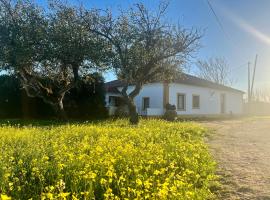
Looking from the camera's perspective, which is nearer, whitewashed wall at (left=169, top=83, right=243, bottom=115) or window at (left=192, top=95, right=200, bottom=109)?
whitewashed wall at (left=169, top=83, right=243, bottom=115)

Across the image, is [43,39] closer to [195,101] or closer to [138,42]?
[138,42]

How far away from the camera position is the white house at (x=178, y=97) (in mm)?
34031

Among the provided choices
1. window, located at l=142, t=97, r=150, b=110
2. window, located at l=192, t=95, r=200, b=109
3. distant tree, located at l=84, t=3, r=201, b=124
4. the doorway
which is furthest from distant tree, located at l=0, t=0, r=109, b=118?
the doorway

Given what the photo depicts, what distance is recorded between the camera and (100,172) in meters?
7.10

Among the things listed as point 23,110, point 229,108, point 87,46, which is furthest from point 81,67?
point 229,108

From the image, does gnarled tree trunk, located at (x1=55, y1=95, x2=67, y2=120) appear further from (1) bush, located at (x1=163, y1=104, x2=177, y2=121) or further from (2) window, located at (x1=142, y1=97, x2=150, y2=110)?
(2) window, located at (x1=142, y1=97, x2=150, y2=110)

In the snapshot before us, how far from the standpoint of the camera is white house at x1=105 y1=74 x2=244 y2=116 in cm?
3403

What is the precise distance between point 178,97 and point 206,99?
4.81 m

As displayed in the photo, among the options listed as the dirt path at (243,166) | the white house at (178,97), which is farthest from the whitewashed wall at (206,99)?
the dirt path at (243,166)

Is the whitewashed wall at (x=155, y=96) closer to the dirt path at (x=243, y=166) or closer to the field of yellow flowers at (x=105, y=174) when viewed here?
the dirt path at (x=243, y=166)

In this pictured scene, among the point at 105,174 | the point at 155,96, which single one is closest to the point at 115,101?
the point at 155,96

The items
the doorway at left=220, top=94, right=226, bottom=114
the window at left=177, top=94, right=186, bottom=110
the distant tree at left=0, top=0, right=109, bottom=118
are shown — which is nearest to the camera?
the distant tree at left=0, top=0, right=109, bottom=118

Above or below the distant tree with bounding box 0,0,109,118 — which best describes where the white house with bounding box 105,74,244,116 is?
below

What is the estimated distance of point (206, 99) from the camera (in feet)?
129
